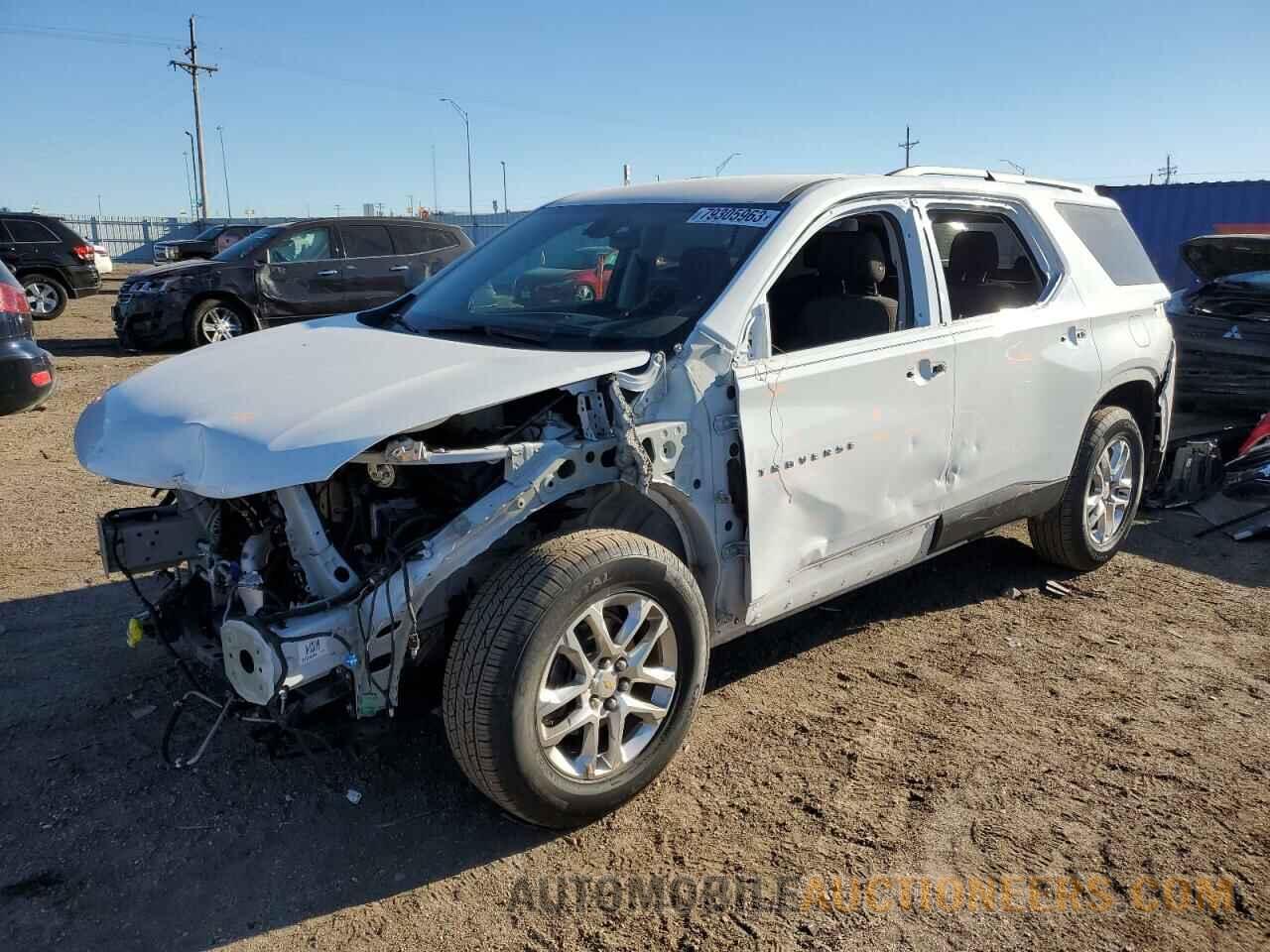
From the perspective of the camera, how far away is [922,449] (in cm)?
390

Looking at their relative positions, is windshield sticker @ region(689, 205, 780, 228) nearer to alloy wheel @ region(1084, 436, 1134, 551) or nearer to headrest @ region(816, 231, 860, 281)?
headrest @ region(816, 231, 860, 281)

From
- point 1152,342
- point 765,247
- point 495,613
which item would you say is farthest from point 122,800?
point 1152,342

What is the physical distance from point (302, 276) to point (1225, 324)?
1063 centimetres

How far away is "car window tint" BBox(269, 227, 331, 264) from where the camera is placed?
1307 centimetres

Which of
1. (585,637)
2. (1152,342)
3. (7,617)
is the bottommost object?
(7,617)

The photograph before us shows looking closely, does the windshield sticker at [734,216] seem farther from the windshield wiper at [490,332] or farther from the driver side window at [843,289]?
the windshield wiper at [490,332]

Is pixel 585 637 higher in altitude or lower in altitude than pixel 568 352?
lower

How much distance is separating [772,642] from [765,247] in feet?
5.96

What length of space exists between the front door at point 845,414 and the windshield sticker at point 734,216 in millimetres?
175

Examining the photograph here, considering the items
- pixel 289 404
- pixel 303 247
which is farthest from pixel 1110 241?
pixel 303 247

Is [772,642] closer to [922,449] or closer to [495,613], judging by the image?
[922,449]

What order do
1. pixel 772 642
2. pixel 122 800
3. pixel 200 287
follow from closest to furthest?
1. pixel 122 800
2. pixel 772 642
3. pixel 200 287

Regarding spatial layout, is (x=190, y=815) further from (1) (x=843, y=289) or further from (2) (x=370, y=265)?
(2) (x=370, y=265)

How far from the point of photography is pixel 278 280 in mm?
12969
